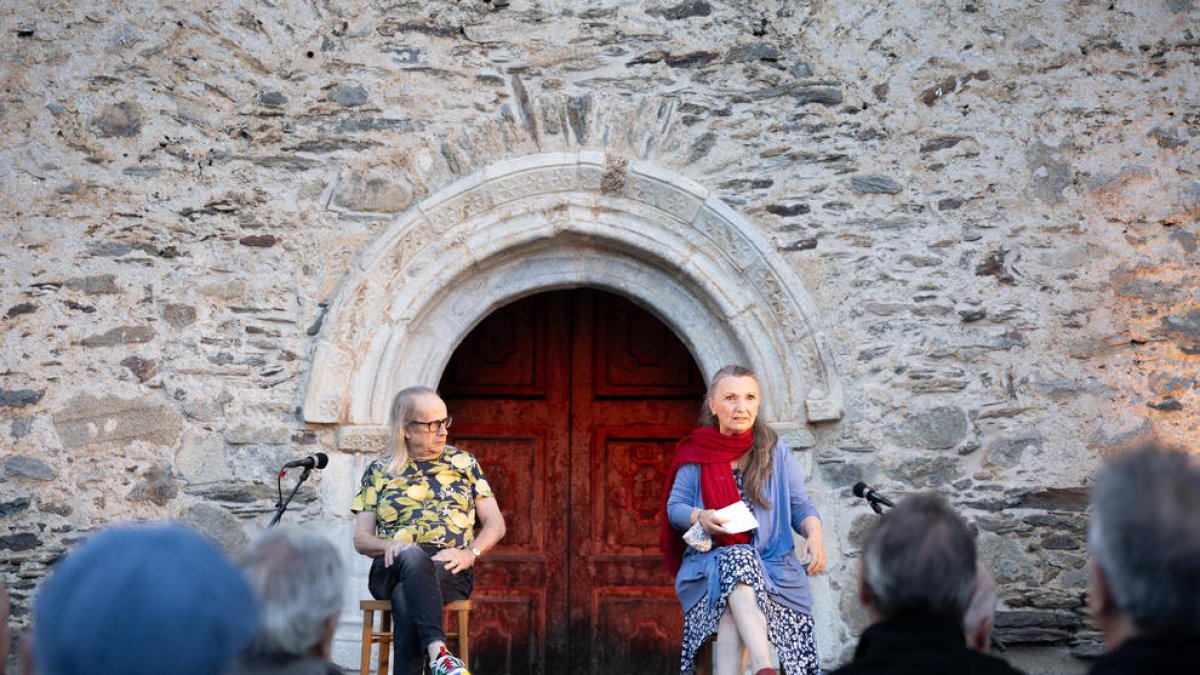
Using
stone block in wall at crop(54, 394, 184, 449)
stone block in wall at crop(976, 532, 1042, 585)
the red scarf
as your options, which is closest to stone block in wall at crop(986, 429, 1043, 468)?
stone block in wall at crop(976, 532, 1042, 585)

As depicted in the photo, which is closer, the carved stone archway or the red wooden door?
the carved stone archway

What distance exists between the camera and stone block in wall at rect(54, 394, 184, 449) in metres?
4.86

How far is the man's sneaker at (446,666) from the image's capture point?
359 cm

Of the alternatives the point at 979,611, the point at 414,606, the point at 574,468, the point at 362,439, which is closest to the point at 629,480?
the point at 574,468

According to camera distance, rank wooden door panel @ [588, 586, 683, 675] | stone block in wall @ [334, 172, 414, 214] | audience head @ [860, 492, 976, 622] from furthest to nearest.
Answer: wooden door panel @ [588, 586, 683, 675] → stone block in wall @ [334, 172, 414, 214] → audience head @ [860, 492, 976, 622]

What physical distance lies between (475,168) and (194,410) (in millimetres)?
1506

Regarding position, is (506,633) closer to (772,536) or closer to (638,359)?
(638,359)

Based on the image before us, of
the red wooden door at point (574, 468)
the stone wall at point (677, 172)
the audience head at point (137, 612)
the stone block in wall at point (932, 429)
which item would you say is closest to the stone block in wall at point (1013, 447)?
the stone wall at point (677, 172)

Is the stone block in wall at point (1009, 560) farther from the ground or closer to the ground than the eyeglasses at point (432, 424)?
closer to the ground

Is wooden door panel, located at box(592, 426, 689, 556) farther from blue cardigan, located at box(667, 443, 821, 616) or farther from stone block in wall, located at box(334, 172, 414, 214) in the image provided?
blue cardigan, located at box(667, 443, 821, 616)

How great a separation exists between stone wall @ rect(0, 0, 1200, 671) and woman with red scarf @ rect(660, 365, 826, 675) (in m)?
0.88

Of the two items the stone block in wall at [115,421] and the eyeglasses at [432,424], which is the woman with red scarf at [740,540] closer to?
the eyeglasses at [432,424]

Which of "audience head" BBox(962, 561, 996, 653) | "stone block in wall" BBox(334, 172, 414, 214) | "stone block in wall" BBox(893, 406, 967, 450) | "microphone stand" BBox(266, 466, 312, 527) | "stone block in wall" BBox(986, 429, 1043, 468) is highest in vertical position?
"stone block in wall" BBox(334, 172, 414, 214)

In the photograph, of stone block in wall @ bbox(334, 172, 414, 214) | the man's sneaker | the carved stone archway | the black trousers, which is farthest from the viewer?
stone block in wall @ bbox(334, 172, 414, 214)
